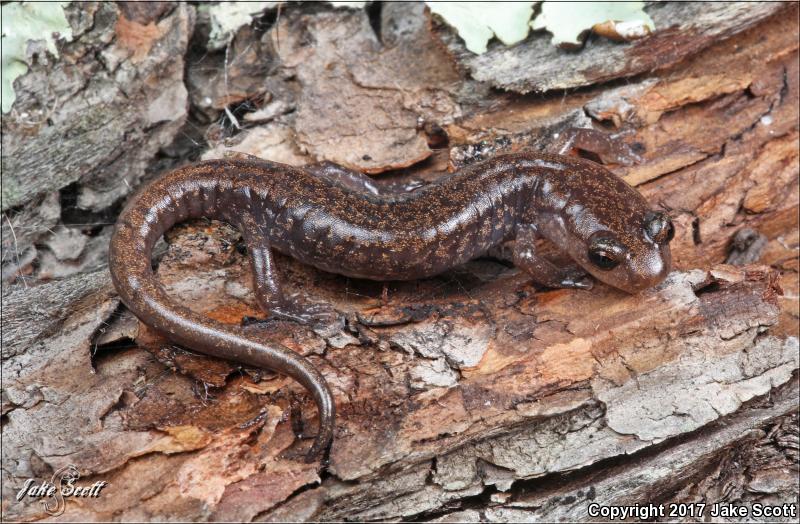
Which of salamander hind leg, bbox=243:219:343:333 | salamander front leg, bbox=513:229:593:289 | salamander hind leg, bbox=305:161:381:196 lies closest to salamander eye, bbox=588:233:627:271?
salamander front leg, bbox=513:229:593:289

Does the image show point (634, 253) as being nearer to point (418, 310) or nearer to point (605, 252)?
point (605, 252)

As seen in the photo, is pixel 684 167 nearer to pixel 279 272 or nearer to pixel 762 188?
pixel 762 188
